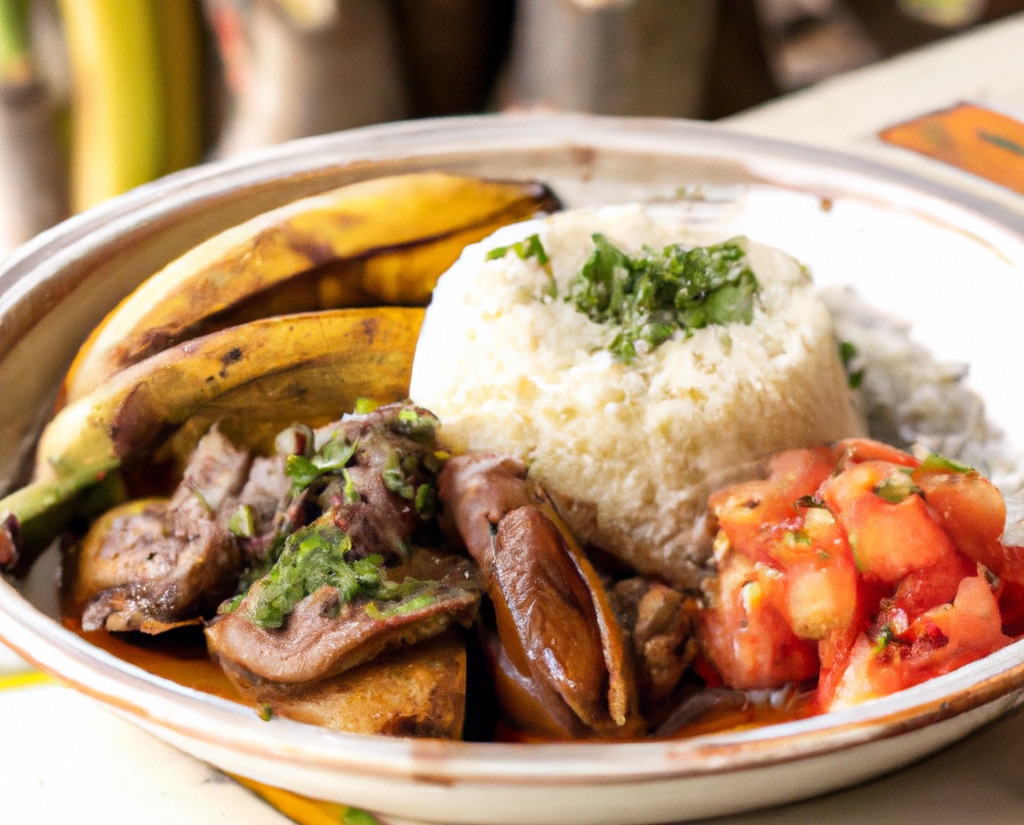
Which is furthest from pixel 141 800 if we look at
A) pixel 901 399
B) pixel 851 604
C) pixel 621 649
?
pixel 901 399

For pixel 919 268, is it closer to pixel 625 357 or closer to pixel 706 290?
pixel 706 290

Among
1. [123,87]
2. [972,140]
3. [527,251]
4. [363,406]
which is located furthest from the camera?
[123,87]

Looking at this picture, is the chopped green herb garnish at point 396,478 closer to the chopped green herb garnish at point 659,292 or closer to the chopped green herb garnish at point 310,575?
the chopped green herb garnish at point 310,575

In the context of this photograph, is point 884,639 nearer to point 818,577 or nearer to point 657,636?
point 818,577

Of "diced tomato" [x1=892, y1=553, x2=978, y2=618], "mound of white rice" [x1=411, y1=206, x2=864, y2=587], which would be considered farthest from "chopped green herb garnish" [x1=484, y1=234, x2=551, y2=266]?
"diced tomato" [x1=892, y1=553, x2=978, y2=618]

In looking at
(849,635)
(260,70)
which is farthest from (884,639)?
(260,70)

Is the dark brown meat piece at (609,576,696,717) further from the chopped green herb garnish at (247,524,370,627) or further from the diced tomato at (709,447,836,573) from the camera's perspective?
the chopped green herb garnish at (247,524,370,627)
